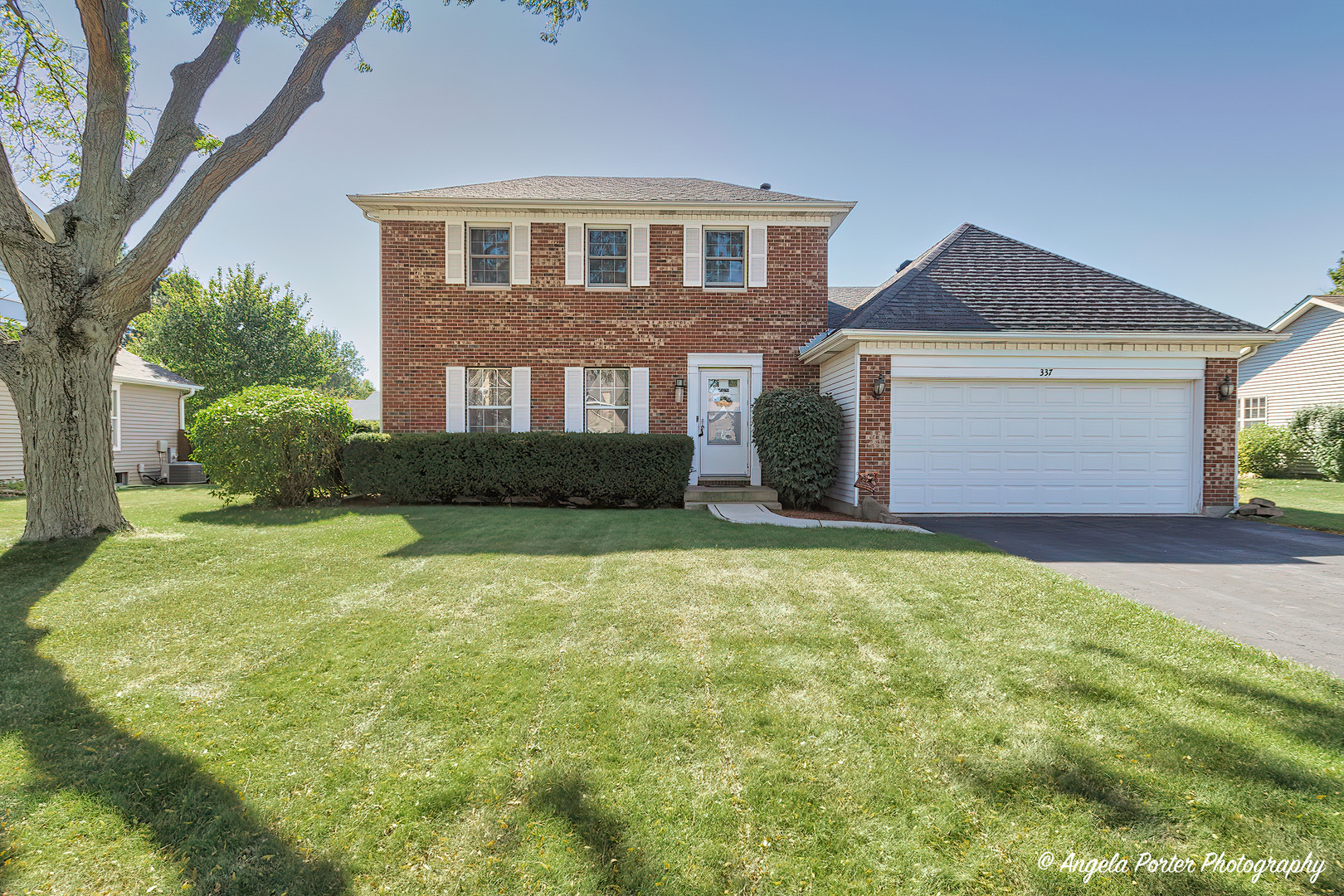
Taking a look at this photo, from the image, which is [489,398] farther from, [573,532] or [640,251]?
[573,532]

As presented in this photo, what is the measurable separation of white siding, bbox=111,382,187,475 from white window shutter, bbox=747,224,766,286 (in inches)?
639

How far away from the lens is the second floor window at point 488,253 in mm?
11078

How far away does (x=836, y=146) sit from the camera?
11.5 m

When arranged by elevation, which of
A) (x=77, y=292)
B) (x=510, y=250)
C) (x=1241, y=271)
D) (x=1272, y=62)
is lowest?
(x=77, y=292)

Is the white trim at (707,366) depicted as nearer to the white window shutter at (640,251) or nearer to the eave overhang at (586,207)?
the white window shutter at (640,251)

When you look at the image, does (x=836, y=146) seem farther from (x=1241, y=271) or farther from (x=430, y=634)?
(x=1241, y=271)

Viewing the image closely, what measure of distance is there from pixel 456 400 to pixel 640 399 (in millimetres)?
3632

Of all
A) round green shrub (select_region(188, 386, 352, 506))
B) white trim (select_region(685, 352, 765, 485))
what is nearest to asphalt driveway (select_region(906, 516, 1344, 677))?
white trim (select_region(685, 352, 765, 485))

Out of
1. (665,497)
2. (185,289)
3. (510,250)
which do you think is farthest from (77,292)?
(185,289)

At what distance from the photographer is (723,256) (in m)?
11.2

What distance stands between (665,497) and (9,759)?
7722 millimetres

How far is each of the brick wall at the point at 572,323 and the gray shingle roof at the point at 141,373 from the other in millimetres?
9162

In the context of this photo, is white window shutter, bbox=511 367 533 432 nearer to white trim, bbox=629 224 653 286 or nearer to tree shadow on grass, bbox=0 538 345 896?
white trim, bbox=629 224 653 286

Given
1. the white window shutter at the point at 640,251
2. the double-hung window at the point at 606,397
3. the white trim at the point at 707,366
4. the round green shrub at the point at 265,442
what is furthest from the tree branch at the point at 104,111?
the white trim at the point at 707,366
